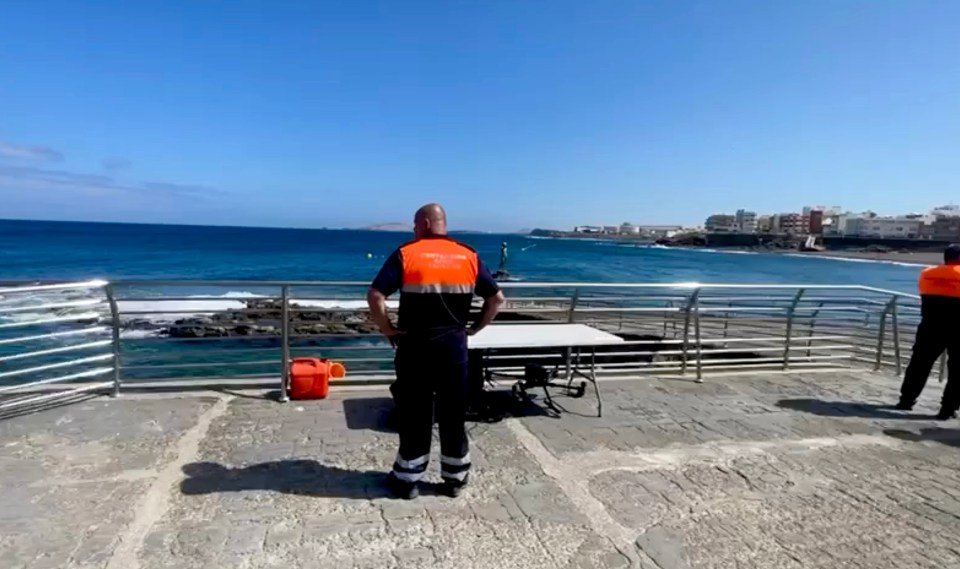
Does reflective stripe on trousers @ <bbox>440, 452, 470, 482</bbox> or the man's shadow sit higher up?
reflective stripe on trousers @ <bbox>440, 452, 470, 482</bbox>

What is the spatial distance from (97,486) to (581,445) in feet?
10.6

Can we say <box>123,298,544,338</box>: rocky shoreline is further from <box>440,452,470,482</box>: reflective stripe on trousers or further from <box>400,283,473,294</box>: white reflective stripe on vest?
<box>440,452,470,482</box>: reflective stripe on trousers

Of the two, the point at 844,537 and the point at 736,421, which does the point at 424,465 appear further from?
the point at 736,421

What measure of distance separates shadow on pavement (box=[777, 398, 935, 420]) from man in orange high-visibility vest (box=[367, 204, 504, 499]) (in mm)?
3841

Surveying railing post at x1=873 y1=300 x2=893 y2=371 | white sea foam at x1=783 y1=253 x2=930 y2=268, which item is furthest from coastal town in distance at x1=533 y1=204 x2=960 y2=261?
railing post at x1=873 y1=300 x2=893 y2=371

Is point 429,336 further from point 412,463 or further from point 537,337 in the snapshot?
point 537,337

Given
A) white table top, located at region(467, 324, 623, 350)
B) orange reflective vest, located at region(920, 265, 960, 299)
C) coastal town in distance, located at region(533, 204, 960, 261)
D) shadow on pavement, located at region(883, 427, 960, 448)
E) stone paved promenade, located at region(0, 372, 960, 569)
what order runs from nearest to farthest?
stone paved promenade, located at region(0, 372, 960, 569), white table top, located at region(467, 324, 623, 350), shadow on pavement, located at region(883, 427, 960, 448), orange reflective vest, located at region(920, 265, 960, 299), coastal town in distance, located at region(533, 204, 960, 261)

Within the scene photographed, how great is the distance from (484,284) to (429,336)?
19.5 inches

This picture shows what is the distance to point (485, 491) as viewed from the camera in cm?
324

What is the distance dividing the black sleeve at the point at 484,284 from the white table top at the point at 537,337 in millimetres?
806

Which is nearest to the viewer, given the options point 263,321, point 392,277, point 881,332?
point 392,277

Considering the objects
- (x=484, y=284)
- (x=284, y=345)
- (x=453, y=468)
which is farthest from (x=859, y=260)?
(x=453, y=468)

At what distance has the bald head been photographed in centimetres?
313

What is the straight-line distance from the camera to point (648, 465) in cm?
373
